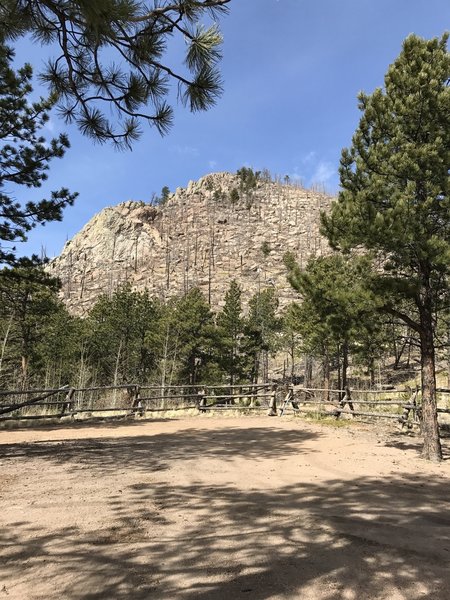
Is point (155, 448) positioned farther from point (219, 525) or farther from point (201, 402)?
point (201, 402)

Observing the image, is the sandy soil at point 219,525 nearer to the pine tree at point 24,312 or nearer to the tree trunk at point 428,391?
the tree trunk at point 428,391

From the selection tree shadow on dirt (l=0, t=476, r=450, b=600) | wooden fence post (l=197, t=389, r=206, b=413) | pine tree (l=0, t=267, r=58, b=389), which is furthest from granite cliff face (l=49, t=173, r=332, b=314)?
tree shadow on dirt (l=0, t=476, r=450, b=600)

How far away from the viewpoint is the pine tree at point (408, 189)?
25.5ft

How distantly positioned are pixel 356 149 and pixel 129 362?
116ft

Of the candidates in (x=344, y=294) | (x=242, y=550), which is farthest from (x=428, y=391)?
(x=242, y=550)

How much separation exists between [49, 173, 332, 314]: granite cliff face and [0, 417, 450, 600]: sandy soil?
2801 inches

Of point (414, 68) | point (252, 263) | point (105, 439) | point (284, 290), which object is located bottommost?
point (105, 439)

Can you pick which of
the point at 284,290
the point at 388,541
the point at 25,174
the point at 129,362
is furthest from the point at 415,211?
the point at 284,290

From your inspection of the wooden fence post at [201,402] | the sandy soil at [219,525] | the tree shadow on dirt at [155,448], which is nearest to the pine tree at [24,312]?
the tree shadow on dirt at [155,448]

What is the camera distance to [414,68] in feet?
27.3

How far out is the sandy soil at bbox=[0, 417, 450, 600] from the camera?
2.92m

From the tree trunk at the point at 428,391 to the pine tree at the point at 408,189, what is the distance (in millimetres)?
18

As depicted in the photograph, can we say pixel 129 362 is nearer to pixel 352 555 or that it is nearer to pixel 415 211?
pixel 415 211

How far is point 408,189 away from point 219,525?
652 cm
